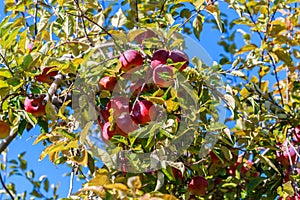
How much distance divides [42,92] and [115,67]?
26 centimetres

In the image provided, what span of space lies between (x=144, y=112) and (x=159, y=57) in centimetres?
17

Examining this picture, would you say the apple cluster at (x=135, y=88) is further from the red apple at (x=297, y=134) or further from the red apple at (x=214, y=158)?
the red apple at (x=297, y=134)

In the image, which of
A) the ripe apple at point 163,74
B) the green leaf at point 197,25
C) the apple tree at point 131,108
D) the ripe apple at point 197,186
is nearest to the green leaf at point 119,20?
the apple tree at point 131,108

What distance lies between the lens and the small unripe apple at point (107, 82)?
1.32 metres

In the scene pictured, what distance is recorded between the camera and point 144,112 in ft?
4.03

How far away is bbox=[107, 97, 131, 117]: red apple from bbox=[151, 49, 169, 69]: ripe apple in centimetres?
12

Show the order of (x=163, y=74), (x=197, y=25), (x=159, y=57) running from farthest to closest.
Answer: (x=197, y=25), (x=159, y=57), (x=163, y=74)

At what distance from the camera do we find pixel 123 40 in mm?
1376

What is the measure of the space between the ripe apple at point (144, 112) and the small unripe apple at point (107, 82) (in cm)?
10

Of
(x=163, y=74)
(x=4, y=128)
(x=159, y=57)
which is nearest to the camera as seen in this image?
(x=163, y=74)

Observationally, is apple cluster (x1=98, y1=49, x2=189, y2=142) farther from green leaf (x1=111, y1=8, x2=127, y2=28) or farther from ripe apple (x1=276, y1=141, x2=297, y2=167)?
ripe apple (x1=276, y1=141, x2=297, y2=167)

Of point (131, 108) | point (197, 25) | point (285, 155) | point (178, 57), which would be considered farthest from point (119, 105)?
point (285, 155)

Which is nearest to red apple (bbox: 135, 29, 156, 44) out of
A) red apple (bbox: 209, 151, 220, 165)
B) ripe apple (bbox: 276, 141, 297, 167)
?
red apple (bbox: 209, 151, 220, 165)

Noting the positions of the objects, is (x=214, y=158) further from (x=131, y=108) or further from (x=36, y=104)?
(x=36, y=104)
